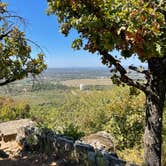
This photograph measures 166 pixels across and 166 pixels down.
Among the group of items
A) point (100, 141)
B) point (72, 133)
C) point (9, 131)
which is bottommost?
point (100, 141)

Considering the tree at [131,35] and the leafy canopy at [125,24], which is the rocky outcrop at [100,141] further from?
the leafy canopy at [125,24]

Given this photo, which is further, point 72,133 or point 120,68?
point 72,133

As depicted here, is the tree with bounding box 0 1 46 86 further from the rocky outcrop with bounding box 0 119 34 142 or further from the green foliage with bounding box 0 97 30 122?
the green foliage with bounding box 0 97 30 122

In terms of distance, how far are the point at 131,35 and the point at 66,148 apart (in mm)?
6148

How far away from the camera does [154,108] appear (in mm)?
8242

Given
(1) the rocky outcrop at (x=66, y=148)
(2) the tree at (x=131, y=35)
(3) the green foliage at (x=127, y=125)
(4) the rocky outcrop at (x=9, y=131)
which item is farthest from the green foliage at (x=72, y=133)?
(3) the green foliage at (x=127, y=125)

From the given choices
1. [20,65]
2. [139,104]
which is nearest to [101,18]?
[20,65]

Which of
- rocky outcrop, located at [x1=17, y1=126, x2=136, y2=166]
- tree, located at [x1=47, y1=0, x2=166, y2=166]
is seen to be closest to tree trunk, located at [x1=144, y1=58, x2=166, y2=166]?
tree, located at [x1=47, y1=0, x2=166, y2=166]

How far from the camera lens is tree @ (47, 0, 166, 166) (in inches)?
239

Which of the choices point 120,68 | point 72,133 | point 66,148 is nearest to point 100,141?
point 72,133

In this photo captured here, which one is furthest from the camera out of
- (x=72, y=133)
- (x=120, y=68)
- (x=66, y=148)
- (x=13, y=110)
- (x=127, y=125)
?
(x=13, y=110)

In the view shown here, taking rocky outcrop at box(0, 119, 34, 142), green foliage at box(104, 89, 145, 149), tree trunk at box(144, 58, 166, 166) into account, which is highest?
tree trunk at box(144, 58, 166, 166)

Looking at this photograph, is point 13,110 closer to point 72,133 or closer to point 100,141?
point 100,141

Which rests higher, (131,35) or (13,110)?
(131,35)
